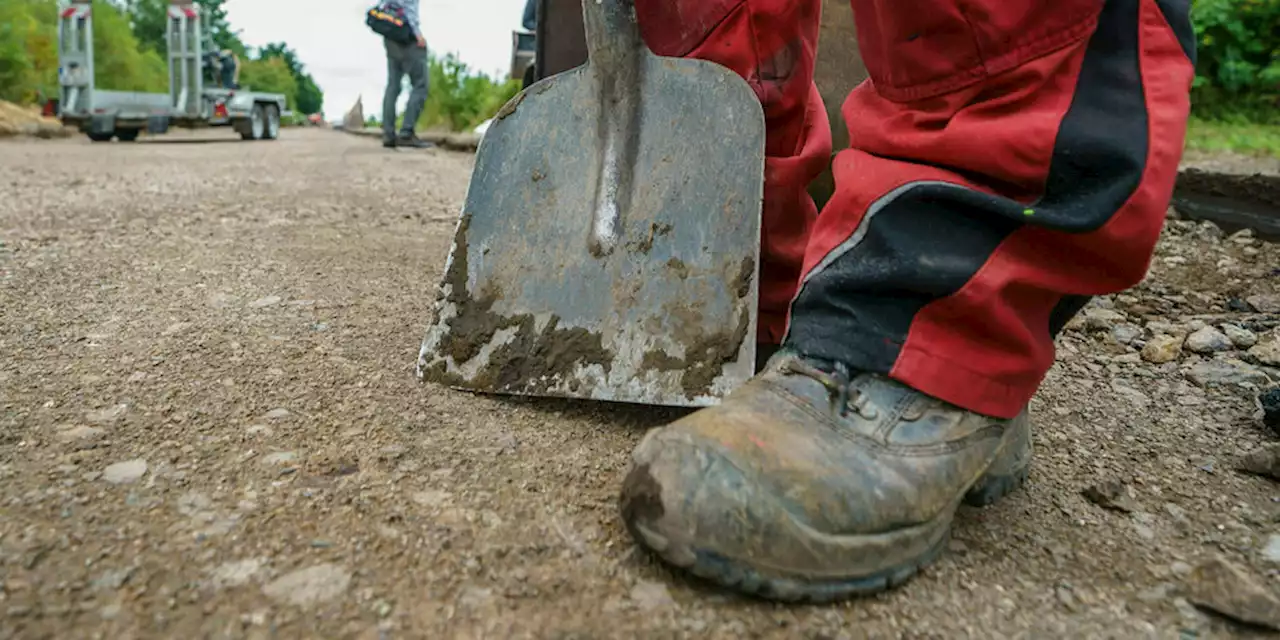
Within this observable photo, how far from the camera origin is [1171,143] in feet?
2.50

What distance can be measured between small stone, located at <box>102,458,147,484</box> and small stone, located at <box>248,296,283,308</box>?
2.14 feet

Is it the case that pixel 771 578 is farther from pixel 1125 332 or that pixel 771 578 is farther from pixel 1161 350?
pixel 1125 332

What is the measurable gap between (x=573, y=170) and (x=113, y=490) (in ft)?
2.25

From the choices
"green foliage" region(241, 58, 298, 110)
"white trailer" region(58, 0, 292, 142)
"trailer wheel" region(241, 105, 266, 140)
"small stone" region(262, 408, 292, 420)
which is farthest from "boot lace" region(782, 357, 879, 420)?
"green foliage" region(241, 58, 298, 110)

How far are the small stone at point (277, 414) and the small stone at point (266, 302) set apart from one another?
1.70ft

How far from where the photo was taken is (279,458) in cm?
94

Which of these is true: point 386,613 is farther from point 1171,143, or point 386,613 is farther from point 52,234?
point 52,234

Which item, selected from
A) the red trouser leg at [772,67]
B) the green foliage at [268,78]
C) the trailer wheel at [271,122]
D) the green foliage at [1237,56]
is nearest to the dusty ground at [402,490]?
the red trouser leg at [772,67]

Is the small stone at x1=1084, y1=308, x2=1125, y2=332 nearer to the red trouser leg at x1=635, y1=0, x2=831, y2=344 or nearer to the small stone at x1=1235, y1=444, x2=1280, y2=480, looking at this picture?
the small stone at x1=1235, y1=444, x2=1280, y2=480

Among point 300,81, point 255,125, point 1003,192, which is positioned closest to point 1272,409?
point 1003,192

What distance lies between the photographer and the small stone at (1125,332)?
1.57 m

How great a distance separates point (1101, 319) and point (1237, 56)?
12.8 feet

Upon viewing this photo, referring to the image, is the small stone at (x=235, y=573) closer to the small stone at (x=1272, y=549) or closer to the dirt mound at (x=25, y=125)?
the small stone at (x=1272, y=549)

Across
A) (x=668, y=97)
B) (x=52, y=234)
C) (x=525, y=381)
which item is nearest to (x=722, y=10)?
(x=668, y=97)
